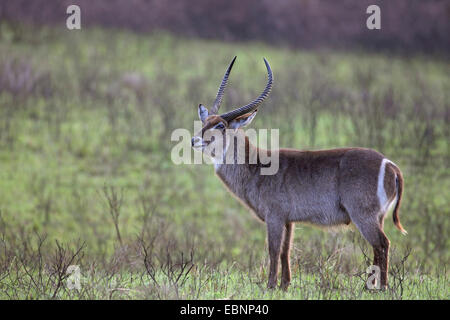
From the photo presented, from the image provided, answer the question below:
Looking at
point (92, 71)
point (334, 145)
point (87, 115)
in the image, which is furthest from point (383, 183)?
point (92, 71)

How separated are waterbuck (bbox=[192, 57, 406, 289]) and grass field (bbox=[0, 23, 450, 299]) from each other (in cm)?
54

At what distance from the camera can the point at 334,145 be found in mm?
15383

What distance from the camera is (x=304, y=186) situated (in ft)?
21.5

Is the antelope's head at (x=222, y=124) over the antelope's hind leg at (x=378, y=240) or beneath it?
over

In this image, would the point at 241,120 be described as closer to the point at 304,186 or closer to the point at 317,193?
the point at 304,186

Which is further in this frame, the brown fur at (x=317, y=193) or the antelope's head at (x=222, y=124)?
the antelope's head at (x=222, y=124)

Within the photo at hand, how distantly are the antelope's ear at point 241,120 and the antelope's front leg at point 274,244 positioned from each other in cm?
113

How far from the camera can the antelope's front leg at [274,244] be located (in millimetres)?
6324

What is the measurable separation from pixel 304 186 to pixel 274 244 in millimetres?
671

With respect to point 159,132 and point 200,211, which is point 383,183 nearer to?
point 200,211

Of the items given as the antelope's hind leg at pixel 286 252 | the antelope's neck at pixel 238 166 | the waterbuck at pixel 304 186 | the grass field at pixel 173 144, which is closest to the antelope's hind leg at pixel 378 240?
the waterbuck at pixel 304 186

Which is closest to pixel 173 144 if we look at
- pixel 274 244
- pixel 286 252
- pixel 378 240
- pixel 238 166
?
pixel 238 166

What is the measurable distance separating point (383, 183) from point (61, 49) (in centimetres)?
1649

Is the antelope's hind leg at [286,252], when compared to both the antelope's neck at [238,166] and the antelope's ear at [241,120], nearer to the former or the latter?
the antelope's neck at [238,166]
